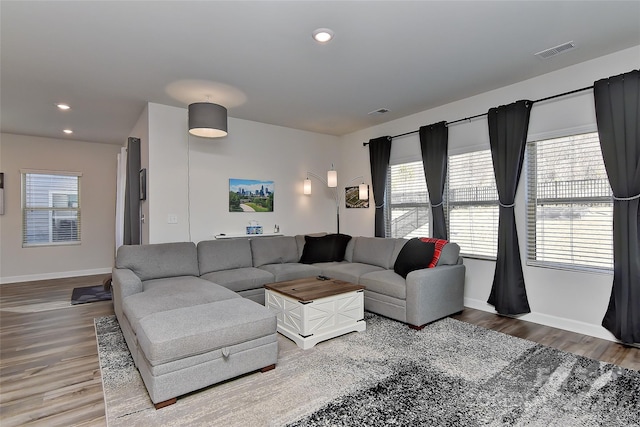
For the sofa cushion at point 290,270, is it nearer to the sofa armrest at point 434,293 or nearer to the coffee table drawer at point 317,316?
the coffee table drawer at point 317,316

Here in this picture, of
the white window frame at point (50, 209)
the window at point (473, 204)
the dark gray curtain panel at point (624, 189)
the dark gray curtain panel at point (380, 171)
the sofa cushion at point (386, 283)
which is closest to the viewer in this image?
the dark gray curtain panel at point (624, 189)

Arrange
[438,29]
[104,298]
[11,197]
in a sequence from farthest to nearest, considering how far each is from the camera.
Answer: [11,197], [104,298], [438,29]

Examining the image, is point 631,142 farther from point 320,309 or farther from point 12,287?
point 12,287

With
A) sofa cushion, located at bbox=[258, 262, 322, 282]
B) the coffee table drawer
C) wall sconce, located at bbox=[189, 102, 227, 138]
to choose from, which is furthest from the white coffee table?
wall sconce, located at bbox=[189, 102, 227, 138]

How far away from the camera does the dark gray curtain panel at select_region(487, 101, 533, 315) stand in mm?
3676

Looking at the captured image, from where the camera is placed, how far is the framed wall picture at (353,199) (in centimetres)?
578

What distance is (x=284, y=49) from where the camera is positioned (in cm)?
292

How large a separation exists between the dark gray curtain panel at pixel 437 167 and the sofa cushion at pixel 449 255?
50 centimetres

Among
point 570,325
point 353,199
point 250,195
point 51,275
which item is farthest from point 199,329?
point 51,275

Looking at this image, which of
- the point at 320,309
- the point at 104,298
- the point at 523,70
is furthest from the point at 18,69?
the point at 523,70

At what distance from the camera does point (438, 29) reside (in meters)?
2.63

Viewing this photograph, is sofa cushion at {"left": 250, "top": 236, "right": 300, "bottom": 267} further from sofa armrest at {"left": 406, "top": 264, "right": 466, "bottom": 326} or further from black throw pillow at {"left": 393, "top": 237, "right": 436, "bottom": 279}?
sofa armrest at {"left": 406, "top": 264, "right": 466, "bottom": 326}

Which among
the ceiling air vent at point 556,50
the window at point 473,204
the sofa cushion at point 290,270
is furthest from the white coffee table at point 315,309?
the ceiling air vent at point 556,50

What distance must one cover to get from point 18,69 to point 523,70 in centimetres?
510
